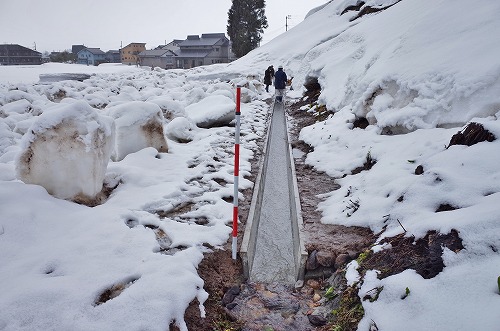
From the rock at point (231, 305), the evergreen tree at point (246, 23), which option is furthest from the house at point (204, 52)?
the rock at point (231, 305)

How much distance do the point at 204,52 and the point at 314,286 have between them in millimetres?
66962

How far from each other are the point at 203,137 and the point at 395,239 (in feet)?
23.2

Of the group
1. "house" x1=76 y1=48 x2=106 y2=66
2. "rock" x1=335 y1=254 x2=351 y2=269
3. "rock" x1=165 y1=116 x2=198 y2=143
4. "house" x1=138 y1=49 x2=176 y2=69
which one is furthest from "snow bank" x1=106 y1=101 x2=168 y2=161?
"house" x1=76 y1=48 x2=106 y2=66

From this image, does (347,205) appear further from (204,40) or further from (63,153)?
(204,40)

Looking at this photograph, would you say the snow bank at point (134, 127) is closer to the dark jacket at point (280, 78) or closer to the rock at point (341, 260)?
the rock at point (341, 260)

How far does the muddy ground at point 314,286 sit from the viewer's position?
2.93 metres

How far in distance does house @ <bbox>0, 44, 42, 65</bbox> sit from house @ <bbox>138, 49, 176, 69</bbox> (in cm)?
2360

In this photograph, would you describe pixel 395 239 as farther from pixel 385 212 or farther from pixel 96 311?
pixel 96 311

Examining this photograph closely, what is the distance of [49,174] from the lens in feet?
14.2

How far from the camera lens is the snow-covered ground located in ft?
8.45

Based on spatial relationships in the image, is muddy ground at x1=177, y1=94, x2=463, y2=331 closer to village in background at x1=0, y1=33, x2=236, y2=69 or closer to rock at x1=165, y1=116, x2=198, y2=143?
rock at x1=165, y1=116, x2=198, y2=143

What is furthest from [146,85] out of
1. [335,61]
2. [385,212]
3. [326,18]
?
[385,212]

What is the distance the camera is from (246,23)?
170 ft

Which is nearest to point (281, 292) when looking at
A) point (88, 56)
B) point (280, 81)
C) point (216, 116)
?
point (216, 116)
